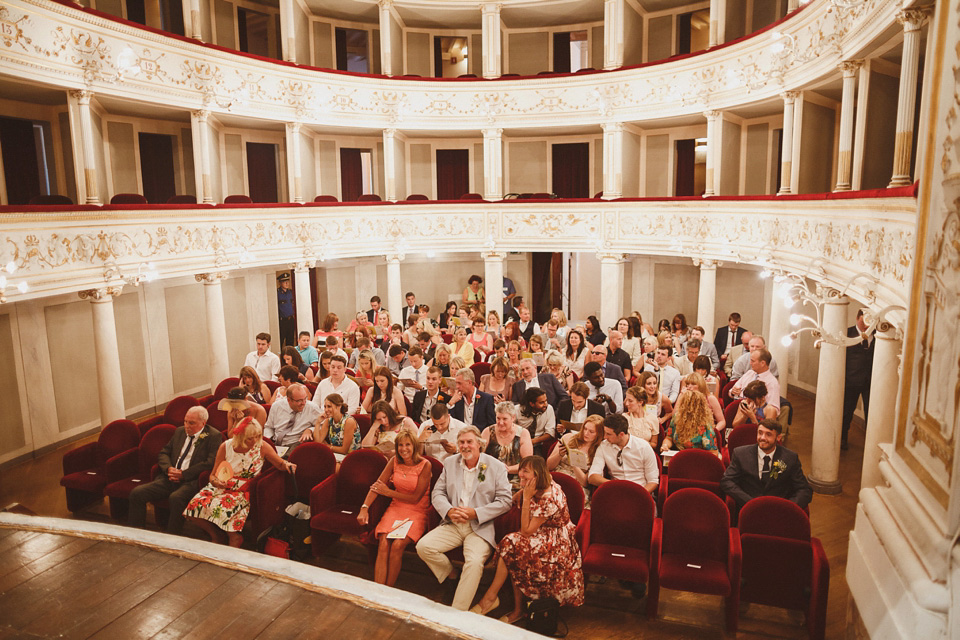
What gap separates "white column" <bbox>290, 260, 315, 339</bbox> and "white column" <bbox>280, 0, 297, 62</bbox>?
4680mm

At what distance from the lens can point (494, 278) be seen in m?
16.6

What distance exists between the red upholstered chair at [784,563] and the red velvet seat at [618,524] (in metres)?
0.77

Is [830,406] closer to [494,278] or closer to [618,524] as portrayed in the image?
[618,524]

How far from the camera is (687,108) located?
13773 mm

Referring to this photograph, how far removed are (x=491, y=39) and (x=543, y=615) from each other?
14934 millimetres

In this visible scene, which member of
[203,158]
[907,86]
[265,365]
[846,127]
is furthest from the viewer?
[203,158]

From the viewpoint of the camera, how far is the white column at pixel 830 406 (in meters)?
7.87

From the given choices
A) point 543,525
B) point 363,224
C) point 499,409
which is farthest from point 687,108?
point 543,525

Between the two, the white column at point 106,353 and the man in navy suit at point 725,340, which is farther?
the man in navy suit at point 725,340

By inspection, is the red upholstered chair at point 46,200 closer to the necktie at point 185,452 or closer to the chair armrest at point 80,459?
the chair armrest at point 80,459

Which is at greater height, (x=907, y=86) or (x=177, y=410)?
(x=907, y=86)

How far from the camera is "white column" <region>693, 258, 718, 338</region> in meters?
12.9

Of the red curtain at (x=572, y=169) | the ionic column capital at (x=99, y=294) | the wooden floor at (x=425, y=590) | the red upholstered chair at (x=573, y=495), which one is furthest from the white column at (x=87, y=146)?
the red curtain at (x=572, y=169)

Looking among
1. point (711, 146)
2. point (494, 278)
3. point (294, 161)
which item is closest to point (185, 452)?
point (294, 161)
